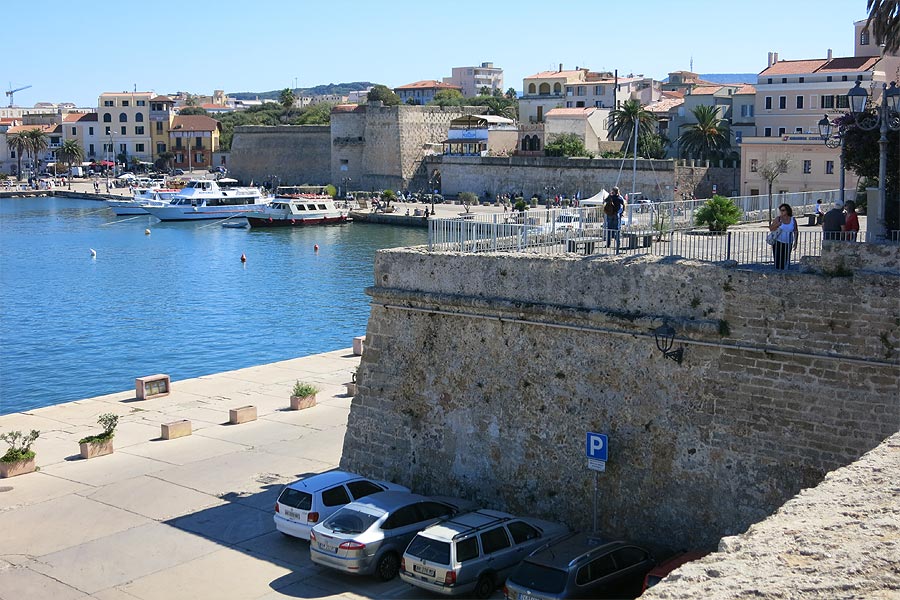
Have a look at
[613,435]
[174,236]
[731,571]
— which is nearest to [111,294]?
[174,236]

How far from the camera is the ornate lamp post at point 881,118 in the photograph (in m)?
11.7

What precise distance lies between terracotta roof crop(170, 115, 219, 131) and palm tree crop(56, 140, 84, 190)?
35.7ft

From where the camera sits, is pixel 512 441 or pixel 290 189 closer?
pixel 512 441

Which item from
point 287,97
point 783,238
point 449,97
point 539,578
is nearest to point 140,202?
point 287,97

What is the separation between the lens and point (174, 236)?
70625 mm

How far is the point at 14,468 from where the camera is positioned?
16.6 metres

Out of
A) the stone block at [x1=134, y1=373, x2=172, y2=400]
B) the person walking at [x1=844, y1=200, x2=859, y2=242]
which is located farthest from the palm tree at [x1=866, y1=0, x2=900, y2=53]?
the stone block at [x1=134, y1=373, x2=172, y2=400]

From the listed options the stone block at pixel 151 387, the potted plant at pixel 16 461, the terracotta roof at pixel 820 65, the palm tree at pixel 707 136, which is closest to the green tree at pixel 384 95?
the palm tree at pixel 707 136

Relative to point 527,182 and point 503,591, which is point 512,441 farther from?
point 527,182

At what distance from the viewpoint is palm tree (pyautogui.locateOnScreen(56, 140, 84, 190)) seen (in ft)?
393

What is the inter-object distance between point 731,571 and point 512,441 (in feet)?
23.0

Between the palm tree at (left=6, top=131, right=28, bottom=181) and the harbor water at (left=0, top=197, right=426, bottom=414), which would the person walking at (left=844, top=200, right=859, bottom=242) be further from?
the palm tree at (left=6, top=131, right=28, bottom=181)

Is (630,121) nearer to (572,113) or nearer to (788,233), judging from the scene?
(572,113)

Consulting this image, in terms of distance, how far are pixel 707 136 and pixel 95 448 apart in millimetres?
46569
